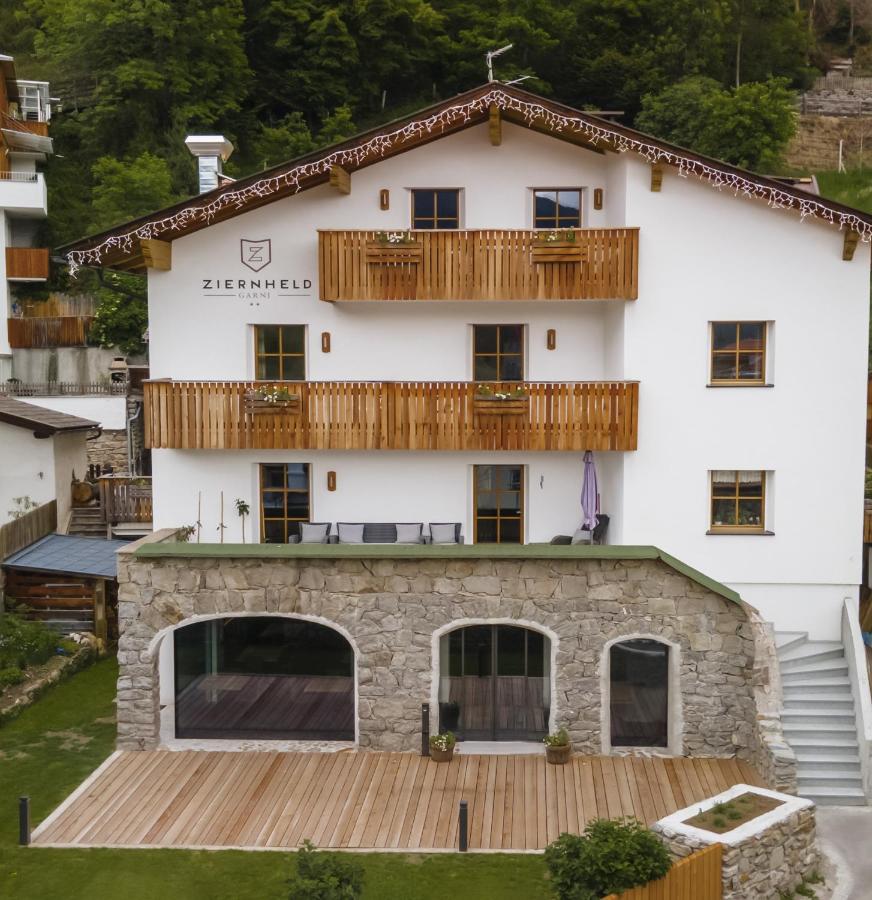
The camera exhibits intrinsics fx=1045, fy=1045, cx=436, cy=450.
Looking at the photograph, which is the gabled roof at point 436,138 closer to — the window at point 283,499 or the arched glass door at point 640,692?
the window at point 283,499

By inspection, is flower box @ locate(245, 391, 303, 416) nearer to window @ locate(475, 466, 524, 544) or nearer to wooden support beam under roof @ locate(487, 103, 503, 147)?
window @ locate(475, 466, 524, 544)

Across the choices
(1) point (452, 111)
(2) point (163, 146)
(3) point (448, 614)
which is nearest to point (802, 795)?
(3) point (448, 614)

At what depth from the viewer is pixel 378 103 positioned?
53.2 metres

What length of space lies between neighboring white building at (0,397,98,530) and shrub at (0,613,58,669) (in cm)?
281

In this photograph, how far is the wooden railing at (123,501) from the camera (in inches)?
1049

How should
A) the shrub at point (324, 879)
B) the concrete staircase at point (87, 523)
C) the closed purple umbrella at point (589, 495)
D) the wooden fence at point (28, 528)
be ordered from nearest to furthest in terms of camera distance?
the shrub at point (324, 879)
the closed purple umbrella at point (589, 495)
the wooden fence at point (28, 528)
the concrete staircase at point (87, 523)

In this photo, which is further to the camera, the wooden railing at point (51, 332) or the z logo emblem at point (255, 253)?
the wooden railing at point (51, 332)

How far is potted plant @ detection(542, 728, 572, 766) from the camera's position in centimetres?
1664

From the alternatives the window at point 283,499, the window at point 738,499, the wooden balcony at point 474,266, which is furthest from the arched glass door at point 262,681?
the window at point 738,499

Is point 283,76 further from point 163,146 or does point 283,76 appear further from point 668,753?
point 668,753

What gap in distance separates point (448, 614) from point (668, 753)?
425 centimetres

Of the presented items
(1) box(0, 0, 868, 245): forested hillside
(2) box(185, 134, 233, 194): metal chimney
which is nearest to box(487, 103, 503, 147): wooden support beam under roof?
(2) box(185, 134, 233, 194): metal chimney

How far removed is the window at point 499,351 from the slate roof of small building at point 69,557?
8.74m

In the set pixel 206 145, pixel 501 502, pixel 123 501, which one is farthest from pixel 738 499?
pixel 123 501
